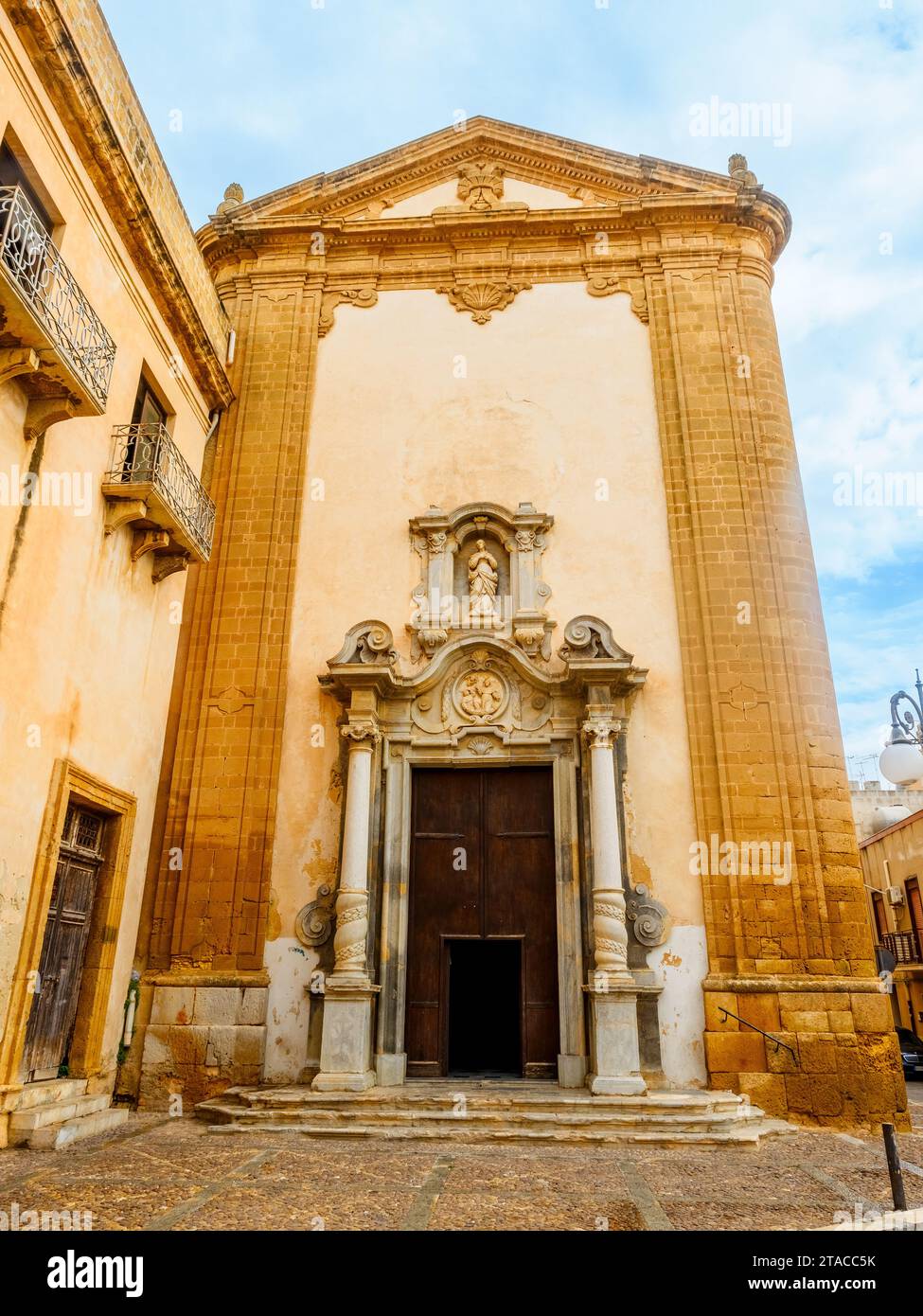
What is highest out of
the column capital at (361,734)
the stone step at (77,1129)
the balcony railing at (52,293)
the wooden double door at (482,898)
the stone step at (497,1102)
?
the balcony railing at (52,293)

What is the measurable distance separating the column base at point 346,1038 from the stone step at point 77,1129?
5.89 feet

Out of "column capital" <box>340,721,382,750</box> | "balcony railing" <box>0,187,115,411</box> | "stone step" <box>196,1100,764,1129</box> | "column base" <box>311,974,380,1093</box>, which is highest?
"balcony railing" <box>0,187,115,411</box>

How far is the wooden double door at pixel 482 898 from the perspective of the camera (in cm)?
967

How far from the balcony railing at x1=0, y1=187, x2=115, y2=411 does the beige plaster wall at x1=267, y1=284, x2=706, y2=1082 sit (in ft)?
12.6

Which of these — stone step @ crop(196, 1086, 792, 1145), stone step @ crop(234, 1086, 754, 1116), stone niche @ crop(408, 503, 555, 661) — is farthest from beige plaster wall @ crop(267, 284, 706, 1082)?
stone step @ crop(196, 1086, 792, 1145)

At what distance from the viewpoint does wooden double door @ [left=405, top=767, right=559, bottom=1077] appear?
9.67 meters

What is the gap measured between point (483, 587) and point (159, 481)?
3848mm

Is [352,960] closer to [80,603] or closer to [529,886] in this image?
[529,886]

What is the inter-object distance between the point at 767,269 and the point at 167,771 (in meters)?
10.1

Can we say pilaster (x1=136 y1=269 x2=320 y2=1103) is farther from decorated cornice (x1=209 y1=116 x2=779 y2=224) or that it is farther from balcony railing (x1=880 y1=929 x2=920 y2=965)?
balcony railing (x1=880 y1=929 x2=920 y2=965)

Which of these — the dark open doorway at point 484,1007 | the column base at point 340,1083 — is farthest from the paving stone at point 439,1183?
the dark open doorway at point 484,1007

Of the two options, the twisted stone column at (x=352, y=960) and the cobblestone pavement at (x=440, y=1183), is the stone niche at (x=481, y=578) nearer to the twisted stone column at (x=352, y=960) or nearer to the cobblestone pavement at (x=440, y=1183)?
the twisted stone column at (x=352, y=960)

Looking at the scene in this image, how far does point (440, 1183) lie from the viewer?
608 cm

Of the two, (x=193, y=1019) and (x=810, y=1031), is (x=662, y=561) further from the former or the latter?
(x=193, y=1019)
